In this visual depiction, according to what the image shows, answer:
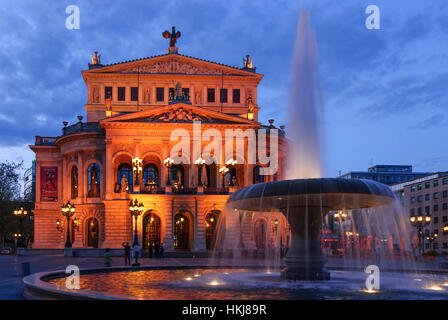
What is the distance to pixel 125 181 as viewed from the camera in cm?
5328

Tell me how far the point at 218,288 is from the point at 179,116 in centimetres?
4008

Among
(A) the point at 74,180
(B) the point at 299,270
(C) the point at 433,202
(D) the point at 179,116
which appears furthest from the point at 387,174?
(B) the point at 299,270

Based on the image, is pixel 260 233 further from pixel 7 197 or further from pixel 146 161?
pixel 7 197

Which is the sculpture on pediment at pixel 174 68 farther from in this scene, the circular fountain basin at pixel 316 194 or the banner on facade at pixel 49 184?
the circular fountain basin at pixel 316 194

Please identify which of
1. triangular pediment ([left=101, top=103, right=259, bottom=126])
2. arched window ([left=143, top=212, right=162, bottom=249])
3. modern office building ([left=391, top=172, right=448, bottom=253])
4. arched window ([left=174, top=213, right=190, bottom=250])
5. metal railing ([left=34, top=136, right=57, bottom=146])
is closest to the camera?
arched window ([left=143, top=212, right=162, bottom=249])

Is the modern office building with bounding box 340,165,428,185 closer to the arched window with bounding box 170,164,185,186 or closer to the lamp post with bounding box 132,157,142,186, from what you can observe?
the arched window with bounding box 170,164,185,186

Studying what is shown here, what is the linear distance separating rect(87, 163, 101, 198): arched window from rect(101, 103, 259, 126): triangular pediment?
6.61 meters

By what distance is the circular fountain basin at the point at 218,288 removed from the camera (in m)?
13.7

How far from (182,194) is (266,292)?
3884 cm

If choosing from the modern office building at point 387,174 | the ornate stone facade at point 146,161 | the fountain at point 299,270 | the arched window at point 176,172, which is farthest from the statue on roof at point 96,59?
the modern office building at point 387,174

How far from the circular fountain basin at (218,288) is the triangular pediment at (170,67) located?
1742 inches

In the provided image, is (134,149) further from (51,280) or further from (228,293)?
(228,293)

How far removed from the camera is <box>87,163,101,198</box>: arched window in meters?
58.0

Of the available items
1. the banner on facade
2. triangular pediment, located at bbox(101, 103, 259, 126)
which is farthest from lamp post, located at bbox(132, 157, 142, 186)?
the banner on facade
